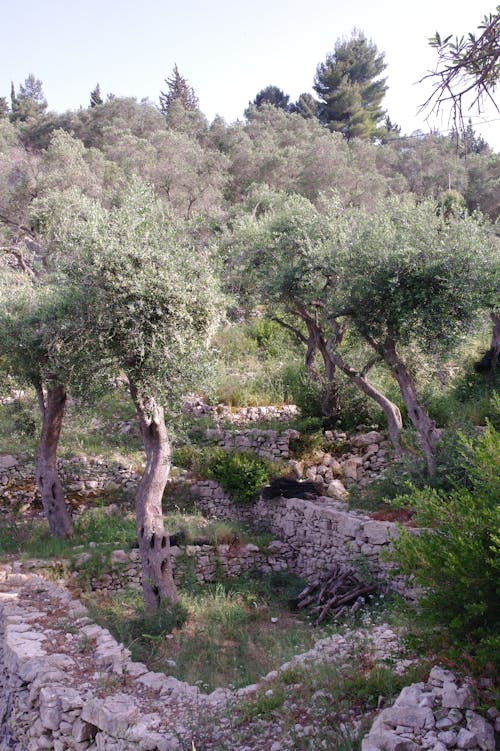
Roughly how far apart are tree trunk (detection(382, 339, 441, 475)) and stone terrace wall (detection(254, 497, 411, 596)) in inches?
92.4

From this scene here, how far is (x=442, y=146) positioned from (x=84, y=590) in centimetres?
4289

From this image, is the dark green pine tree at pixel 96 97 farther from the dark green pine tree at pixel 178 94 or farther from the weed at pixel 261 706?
the weed at pixel 261 706

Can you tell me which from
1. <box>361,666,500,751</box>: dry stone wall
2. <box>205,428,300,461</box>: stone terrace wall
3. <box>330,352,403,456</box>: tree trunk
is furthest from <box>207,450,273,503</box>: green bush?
<box>361,666,500,751</box>: dry stone wall

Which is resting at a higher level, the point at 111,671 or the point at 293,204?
the point at 293,204

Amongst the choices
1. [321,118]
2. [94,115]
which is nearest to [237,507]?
[94,115]

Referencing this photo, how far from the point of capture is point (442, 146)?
44.2 metres

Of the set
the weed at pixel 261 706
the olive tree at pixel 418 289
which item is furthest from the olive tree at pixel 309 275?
the weed at pixel 261 706

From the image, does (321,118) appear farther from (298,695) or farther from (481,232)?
(298,695)

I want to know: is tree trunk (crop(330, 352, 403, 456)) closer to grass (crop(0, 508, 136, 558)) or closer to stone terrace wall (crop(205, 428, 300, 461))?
stone terrace wall (crop(205, 428, 300, 461))

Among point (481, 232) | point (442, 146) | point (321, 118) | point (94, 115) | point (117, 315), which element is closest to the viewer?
point (117, 315)

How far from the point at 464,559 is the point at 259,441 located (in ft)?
37.3

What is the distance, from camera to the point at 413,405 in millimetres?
12984

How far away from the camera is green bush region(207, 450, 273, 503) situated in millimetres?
14773

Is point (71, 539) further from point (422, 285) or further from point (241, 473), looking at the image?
point (422, 285)
